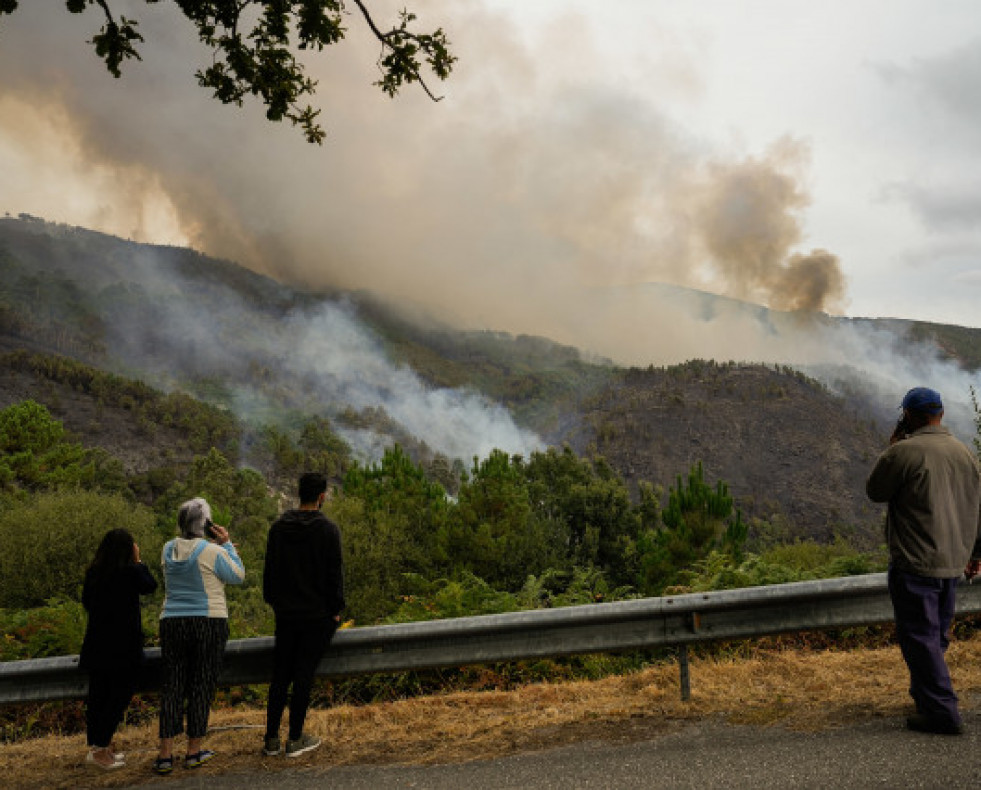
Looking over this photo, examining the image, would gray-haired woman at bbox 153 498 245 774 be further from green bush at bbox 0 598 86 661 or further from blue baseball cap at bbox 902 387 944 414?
blue baseball cap at bbox 902 387 944 414

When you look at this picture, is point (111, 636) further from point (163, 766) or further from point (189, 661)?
point (163, 766)

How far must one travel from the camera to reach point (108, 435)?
169000mm

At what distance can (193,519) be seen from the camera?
179 inches

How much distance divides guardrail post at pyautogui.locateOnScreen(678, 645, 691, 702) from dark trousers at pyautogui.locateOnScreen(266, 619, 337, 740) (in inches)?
86.2

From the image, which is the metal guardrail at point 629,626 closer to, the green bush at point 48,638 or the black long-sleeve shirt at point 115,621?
the black long-sleeve shirt at point 115,621

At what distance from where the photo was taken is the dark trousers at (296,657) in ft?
14.3

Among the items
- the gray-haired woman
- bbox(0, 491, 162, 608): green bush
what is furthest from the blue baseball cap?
bbox(0, 491, 162, 608): green bush

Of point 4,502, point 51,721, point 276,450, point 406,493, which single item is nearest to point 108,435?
point 276,450

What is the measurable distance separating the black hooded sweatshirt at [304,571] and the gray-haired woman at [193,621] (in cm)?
23

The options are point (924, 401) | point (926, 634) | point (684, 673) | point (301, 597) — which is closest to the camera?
point (926, 634)

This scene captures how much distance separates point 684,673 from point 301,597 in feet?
7.98

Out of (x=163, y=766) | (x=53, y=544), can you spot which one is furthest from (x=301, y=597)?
(x=53, y=544)

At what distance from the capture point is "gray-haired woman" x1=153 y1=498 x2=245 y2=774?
4.42 m

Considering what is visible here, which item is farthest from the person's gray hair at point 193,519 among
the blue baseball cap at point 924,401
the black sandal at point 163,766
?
the blue baseball cap at point 924,401
